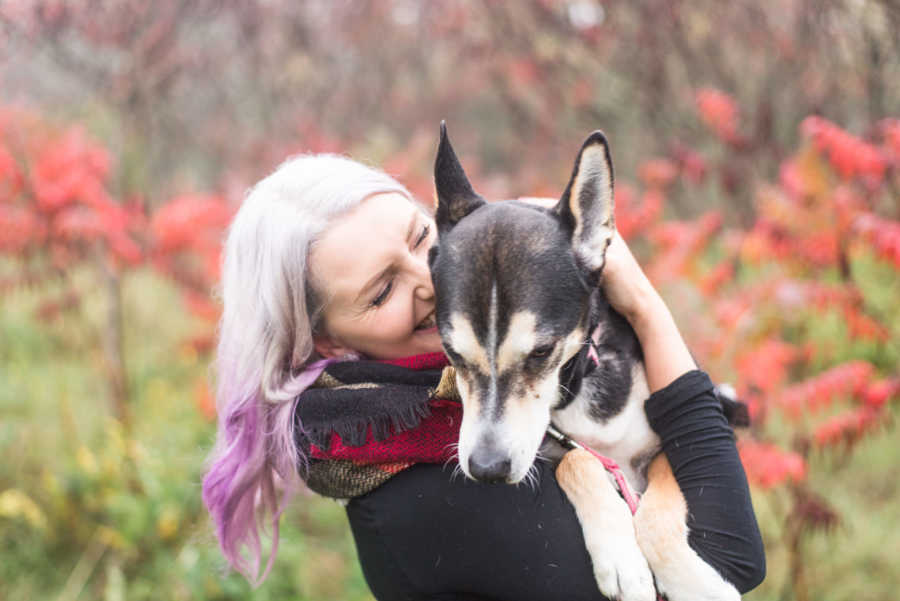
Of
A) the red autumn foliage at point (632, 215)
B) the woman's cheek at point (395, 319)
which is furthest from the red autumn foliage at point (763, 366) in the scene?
the woman's cheek at point (395, 319)

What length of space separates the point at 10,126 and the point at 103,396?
2655 mm

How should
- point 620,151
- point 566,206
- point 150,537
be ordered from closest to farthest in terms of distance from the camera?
1. point 566,206
2. point 150,537
3. point 620,151

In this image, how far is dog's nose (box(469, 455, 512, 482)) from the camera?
1848 millimetres

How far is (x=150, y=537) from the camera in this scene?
14.2 ft

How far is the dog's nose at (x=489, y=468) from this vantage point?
Result: 6.06ft

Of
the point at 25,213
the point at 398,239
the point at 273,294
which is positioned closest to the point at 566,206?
the point at 398,239

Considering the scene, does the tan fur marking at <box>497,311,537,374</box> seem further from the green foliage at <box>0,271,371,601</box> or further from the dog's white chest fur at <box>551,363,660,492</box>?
the green foliage at <box>0,271,371,601</box>

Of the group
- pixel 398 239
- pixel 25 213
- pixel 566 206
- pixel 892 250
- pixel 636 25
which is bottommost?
pixel 25 213

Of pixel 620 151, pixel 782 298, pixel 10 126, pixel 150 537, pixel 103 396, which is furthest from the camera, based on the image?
pixel 620 151

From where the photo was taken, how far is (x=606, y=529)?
194 centimetres

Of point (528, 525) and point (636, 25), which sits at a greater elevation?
point (636, 25)

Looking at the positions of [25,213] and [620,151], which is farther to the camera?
[620,151]

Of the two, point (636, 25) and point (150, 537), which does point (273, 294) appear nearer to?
point (150, 537)

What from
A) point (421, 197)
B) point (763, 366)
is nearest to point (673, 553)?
point (763, 366)
